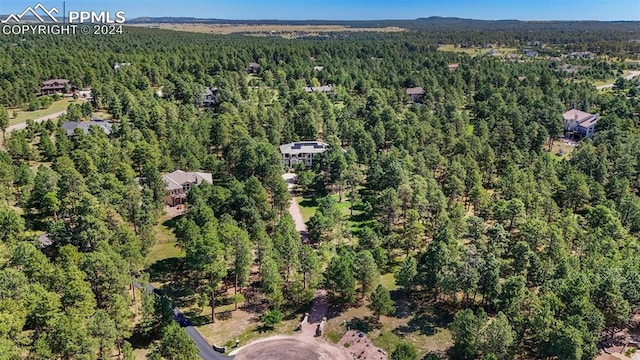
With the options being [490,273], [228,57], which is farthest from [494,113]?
[228,57]

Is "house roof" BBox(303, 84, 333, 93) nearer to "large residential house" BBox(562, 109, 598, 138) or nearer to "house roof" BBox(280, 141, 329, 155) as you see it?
"house roof" BBox(280, 141, 329, 155)

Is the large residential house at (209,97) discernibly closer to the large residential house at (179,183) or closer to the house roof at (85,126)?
the house roof at (85,126)

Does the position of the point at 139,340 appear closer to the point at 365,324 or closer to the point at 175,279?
the point at 175,279

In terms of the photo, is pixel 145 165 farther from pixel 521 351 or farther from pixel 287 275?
pixel 521 351

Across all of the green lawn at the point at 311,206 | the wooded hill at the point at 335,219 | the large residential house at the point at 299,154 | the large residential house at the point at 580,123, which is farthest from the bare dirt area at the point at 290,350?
the large residential house at the point at 580,123

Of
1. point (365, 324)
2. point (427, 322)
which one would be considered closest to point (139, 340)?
point (365, 324)

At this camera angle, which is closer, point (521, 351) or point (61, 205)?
point (521, 351)
